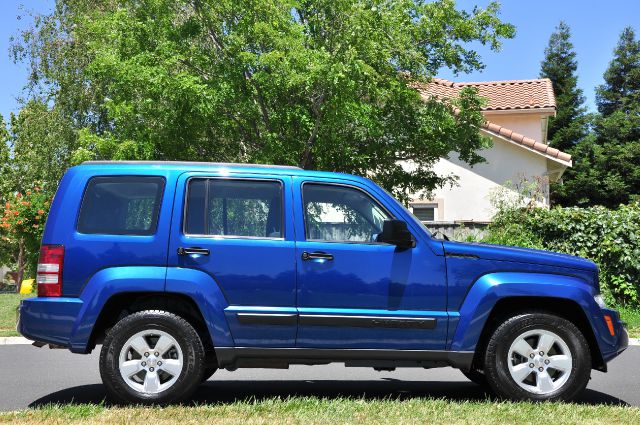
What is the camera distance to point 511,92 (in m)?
29.6

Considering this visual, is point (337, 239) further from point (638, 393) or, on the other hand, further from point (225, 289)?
point (638, 393)

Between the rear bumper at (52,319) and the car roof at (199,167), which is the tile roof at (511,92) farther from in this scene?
the rear bumper at (52,319)

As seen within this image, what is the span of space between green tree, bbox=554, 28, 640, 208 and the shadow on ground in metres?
34.4

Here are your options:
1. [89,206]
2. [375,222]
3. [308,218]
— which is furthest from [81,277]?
[375,222]

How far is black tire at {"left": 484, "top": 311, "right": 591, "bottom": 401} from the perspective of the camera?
273 inches

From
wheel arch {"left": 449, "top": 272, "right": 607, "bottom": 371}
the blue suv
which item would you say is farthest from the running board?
wheel arch {"left": 449, "top": 272, "right": 607, "bottom": 371}

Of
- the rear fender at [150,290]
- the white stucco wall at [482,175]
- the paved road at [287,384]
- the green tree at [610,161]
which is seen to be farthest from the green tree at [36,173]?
the green tree at [610,161]

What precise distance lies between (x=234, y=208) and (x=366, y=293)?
133 cm

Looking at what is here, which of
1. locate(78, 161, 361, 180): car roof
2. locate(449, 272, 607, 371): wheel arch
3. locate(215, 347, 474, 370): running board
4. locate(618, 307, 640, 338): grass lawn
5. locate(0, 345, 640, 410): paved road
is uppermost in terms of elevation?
locate(78, 161, 361, 180): car roof

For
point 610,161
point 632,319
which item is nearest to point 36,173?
point 632,319

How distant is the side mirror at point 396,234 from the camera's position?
683 centimetres

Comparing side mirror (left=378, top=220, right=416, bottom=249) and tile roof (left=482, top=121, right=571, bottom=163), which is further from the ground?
tile roof (left=482, top=121, right=571, bottom=163)

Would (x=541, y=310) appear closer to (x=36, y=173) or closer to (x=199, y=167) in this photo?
(x=199, y=167)

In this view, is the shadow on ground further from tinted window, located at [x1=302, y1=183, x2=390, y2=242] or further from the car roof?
the car roof
